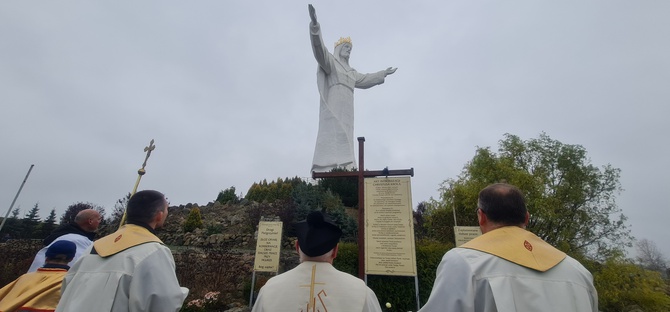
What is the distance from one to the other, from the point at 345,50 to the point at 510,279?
61.4ft

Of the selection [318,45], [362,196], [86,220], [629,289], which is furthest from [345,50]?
[86,220]

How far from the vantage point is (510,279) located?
6.68ft

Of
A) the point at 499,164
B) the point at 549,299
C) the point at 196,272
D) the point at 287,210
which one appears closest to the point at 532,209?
the point at 499,164

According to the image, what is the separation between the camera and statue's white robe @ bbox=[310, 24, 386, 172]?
55.1ft

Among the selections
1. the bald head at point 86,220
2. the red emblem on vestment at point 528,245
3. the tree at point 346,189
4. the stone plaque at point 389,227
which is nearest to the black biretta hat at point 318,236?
the red emblem on vestment at point 528,245

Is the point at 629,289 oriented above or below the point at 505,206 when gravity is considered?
below

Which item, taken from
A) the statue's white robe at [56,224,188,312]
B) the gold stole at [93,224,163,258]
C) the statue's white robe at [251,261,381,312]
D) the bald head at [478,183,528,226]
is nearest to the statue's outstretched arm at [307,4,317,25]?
the gold stole at [93,224,163,258]

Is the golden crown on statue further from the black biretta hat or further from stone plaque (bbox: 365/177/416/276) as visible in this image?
the black biretta hat

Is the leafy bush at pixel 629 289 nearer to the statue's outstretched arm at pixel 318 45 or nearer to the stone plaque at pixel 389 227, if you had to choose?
the stone plaque at pixel 389 227

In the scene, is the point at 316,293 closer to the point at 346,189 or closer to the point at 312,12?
the point at 312,12

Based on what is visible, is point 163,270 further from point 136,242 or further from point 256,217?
point 256,217

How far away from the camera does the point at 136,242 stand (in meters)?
2.61

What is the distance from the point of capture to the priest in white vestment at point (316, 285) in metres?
2.33

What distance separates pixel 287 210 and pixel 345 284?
1040 cm
